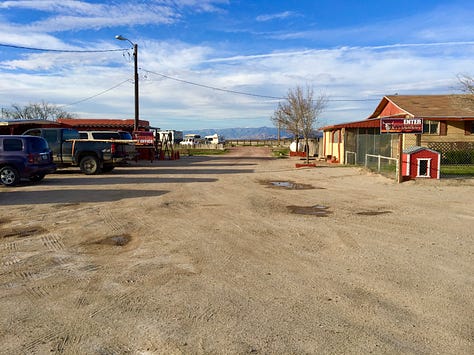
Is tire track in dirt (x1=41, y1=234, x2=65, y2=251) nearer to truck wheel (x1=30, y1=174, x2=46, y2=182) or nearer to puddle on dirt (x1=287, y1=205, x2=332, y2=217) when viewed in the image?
puddle on dirt (x1=287, y1=205, x2=332, y2=217)

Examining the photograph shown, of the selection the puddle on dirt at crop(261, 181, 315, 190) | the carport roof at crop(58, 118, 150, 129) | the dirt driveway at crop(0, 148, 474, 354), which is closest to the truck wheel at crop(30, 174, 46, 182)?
the dirt driveway at crop(0, 148, 474, 354)

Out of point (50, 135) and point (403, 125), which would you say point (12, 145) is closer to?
point (50, 135)

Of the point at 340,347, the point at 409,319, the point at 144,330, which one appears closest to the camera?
the point at 340,347

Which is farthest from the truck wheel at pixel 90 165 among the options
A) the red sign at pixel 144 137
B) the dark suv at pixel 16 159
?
the red sign at pixel 144 137

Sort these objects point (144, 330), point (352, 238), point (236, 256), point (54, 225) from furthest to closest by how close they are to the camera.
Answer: point (54, 225)
point (352, 238)
point (236, 256)
point (144, 330)

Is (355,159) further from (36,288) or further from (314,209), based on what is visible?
(36,288)

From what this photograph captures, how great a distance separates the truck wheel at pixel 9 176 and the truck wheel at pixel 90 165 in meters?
4.21

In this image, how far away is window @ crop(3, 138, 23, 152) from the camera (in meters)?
14.2

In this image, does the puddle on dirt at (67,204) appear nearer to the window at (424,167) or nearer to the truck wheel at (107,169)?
the truck wheel at (107,169)

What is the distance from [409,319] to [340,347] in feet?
3.16

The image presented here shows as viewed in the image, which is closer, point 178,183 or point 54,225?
point 54,225

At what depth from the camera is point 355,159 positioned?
24484 mm

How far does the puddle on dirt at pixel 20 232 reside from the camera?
7535 mm

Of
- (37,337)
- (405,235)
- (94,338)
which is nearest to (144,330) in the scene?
(94,338)
